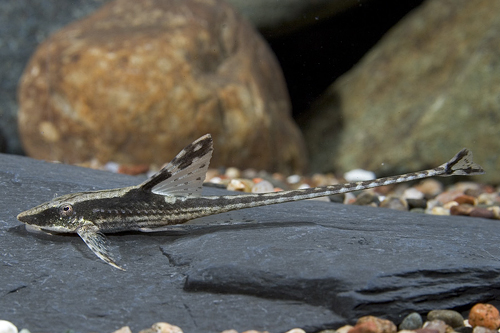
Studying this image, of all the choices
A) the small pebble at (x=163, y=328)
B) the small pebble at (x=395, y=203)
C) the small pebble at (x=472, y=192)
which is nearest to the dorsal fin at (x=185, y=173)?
the small pebble at (x=163, y=328)

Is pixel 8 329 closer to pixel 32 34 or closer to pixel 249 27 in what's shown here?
pixel 249 27

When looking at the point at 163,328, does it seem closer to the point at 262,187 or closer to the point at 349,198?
the point at 262,187

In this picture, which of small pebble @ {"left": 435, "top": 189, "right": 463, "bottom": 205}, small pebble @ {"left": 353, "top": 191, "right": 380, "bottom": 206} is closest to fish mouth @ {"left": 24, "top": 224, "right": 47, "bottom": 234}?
small pebble @ {"left": 353, "top": 191, "right": 380, "bottom": 206}

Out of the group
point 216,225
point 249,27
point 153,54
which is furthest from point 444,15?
point 216,225

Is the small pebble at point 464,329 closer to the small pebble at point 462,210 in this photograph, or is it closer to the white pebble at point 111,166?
the small pebble at point 462,210

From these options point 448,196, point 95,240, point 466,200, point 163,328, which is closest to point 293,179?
point 448,196

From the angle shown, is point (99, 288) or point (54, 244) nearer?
point (99, 288)
